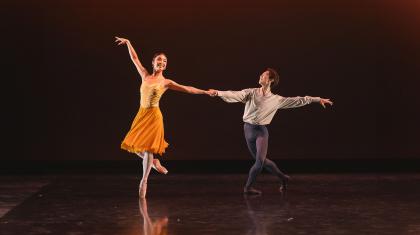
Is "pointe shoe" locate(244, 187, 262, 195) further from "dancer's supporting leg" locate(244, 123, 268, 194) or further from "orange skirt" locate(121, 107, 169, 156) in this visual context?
"orange skirt" locate(121, 107, 169, 156)

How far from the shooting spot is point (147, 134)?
6.23m

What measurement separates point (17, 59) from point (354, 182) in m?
3.98

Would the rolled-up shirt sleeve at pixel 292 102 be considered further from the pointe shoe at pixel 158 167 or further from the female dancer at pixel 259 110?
the pointe shoe at pixel 158 167

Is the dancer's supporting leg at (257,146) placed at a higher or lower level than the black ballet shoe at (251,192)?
higher

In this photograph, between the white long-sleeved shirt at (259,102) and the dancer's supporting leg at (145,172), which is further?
the white long-sleeved shirt at (259,102)

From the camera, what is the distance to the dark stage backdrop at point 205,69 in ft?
27.7

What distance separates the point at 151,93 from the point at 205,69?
2.33 meters

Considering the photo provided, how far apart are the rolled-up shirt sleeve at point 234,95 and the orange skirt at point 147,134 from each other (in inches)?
22.5

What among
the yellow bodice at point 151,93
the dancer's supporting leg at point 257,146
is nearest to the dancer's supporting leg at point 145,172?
the yellow bodice at point 151,93

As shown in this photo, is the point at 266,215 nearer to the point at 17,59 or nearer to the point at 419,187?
the point at 419,187

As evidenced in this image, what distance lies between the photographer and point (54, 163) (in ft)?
28.3

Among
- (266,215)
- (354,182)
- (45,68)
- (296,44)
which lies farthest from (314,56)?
(266,215)

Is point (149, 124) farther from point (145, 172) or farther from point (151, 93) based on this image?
point (145, 172)

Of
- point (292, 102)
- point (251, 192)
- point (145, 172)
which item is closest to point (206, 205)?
point (145, 172)
